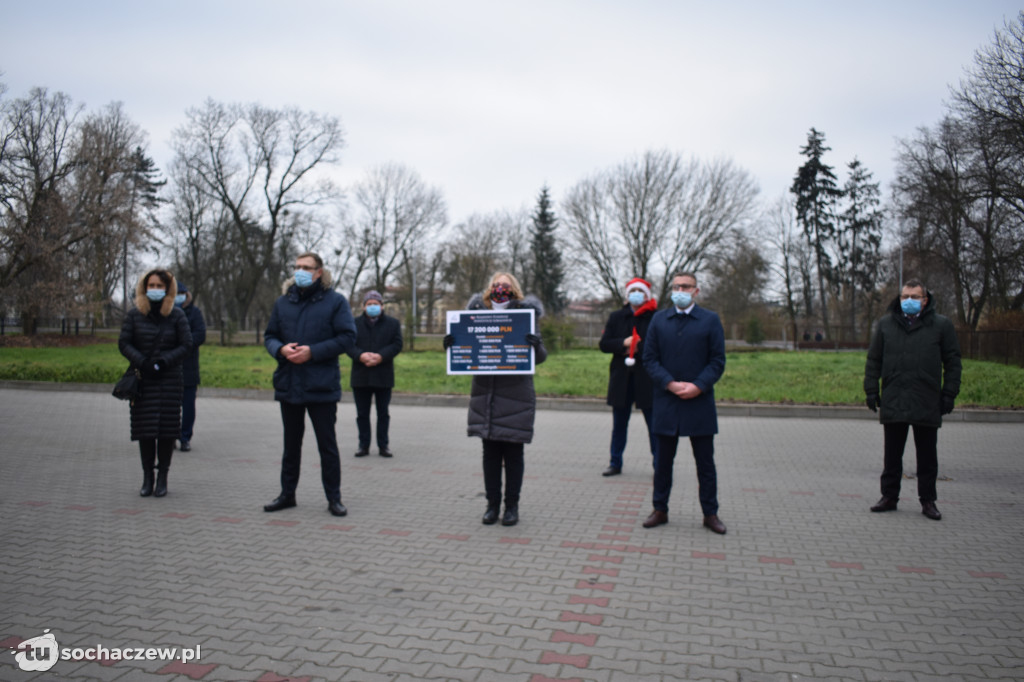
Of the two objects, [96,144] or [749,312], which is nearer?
[96,144]

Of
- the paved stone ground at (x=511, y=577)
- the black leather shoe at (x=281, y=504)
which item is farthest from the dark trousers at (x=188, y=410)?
the black leather shoe at (x=281, y=504)

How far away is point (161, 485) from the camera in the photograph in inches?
273

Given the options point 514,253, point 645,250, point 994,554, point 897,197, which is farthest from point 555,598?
point 514,253

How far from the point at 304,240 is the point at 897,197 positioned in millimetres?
41456

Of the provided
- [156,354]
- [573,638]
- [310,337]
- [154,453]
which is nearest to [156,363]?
[156,354]

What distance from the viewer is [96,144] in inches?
1410

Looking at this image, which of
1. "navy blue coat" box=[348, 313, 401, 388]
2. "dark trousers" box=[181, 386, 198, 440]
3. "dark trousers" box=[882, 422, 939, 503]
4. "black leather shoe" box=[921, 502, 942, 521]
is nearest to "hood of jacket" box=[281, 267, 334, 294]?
"navy blue coat" box=[348, 313, 401, 388]

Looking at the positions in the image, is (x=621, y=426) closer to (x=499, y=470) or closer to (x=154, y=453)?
(x=499, y=470)

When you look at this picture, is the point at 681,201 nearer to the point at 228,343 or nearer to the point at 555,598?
the point at 228,343

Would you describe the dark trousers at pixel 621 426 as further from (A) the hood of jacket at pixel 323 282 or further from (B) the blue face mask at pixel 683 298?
(A) the hood of jacket at pixel 323 282

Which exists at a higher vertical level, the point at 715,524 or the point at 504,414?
the point at 504,414

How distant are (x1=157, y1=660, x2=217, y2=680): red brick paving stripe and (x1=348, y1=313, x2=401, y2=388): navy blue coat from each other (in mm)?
5871

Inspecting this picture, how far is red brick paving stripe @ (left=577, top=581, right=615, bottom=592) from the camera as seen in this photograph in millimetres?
4473

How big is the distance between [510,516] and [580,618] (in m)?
2.03
